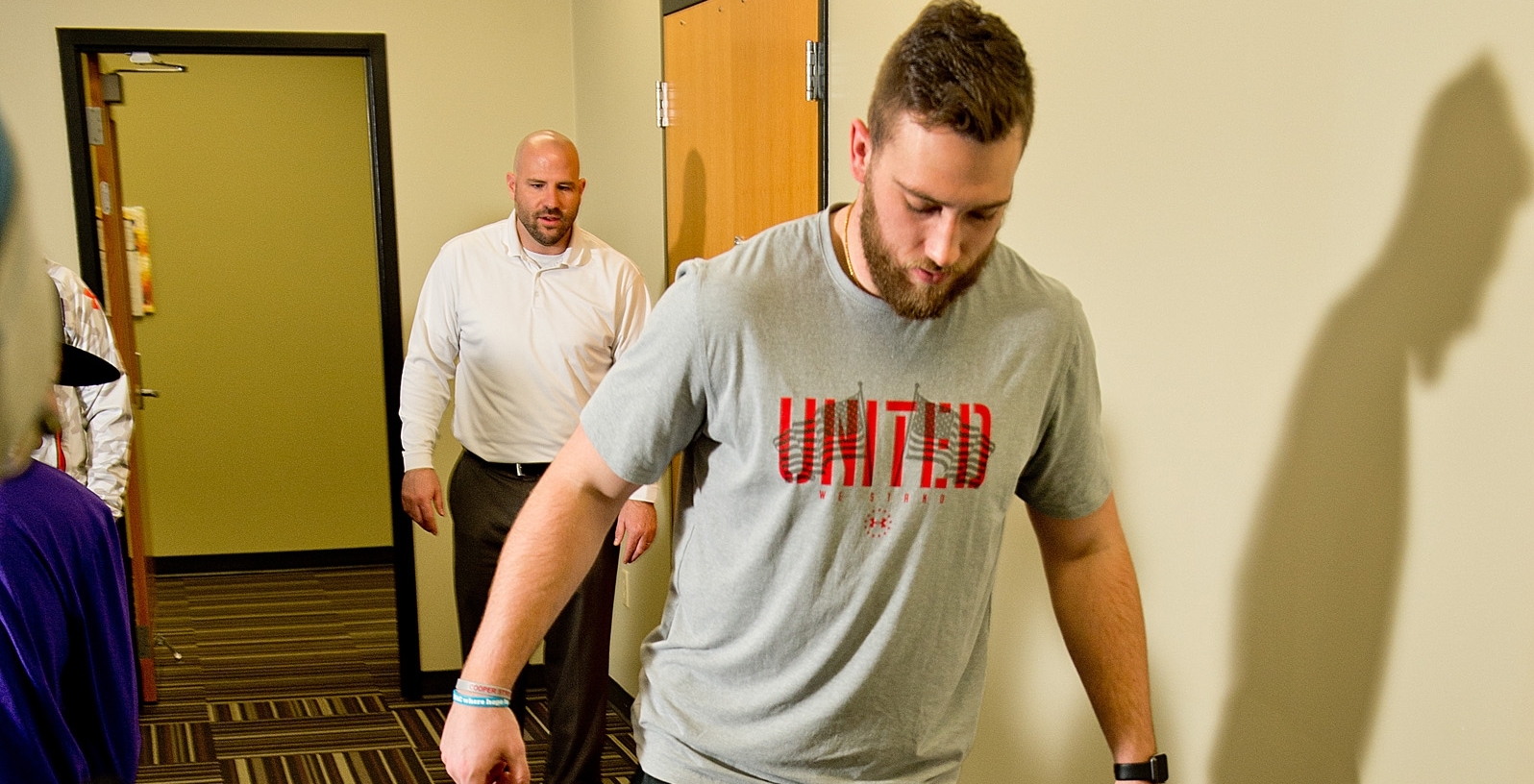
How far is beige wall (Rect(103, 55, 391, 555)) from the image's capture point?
569 centimetres

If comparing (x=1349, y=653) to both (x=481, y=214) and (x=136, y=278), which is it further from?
(x=136, y=278)

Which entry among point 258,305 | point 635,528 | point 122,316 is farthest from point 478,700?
point 258,305

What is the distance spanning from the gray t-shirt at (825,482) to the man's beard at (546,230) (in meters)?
2.07

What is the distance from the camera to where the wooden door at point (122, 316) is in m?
4.01

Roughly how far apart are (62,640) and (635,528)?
4.93 ft

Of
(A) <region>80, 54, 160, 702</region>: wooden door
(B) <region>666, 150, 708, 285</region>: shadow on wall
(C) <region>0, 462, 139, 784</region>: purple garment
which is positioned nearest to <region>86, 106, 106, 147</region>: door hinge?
(A) <region>80, 54, 160, 702</region>: wooden door

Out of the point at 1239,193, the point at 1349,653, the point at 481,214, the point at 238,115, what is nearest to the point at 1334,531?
the point at 1349,653

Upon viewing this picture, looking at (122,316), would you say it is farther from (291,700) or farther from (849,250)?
(849,250)

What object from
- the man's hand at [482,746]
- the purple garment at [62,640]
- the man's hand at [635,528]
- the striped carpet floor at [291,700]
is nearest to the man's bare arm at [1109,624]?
the man's hand at [482,746]

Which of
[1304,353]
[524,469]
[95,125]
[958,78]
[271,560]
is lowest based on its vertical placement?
[271,560]

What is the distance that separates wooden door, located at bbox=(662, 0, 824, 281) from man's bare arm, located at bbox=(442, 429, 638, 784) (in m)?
1.49

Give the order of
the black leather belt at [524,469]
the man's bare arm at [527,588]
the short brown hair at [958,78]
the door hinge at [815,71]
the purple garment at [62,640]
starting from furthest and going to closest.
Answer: the black leather belt at [524,469] → the door hinge at [815,71] → the purple garment at [62,640] → the man's bare arm at [527,588] → the short brown hair at [958,78]

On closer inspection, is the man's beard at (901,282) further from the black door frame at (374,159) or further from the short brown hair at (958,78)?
the black door frame at (374,159)

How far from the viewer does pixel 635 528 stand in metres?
3.19
